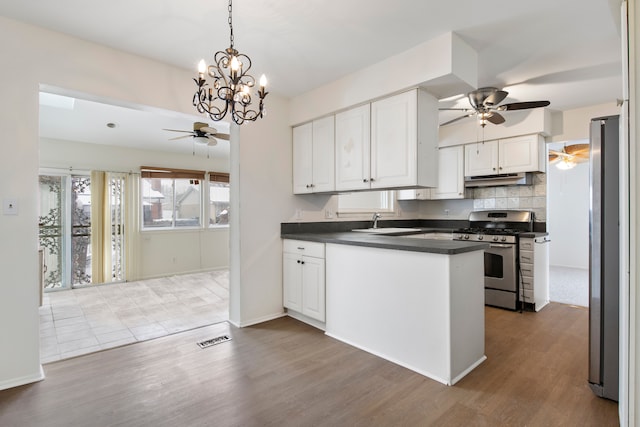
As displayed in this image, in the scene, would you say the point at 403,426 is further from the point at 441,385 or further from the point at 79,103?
the point at 79,103

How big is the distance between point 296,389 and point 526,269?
3.16 meters

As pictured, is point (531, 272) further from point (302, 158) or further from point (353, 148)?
point (302, 158)

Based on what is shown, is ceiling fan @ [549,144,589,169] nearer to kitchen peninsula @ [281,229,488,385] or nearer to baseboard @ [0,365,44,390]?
kitchen peninsula @ [281,229,488,385]

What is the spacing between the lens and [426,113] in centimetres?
266

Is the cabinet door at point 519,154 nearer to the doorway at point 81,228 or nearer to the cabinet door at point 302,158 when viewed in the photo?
the cabinet door at point 302,158

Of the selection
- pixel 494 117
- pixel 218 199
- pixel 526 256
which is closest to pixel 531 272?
pixel 526 256

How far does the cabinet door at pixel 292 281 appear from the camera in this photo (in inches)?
133

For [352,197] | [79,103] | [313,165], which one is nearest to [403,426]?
[313,165]

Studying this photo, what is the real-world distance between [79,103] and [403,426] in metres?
4.68

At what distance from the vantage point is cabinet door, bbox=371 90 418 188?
2.61 metres

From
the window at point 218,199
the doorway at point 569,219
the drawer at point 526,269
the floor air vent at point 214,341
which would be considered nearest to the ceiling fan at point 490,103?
the drawer at point 526,269

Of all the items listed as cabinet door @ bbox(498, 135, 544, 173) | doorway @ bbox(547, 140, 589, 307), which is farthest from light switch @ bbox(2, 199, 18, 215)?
doorway @ bbox(547, 140, 589, 307)

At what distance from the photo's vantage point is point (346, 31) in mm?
2311

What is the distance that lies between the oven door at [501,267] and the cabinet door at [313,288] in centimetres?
230
